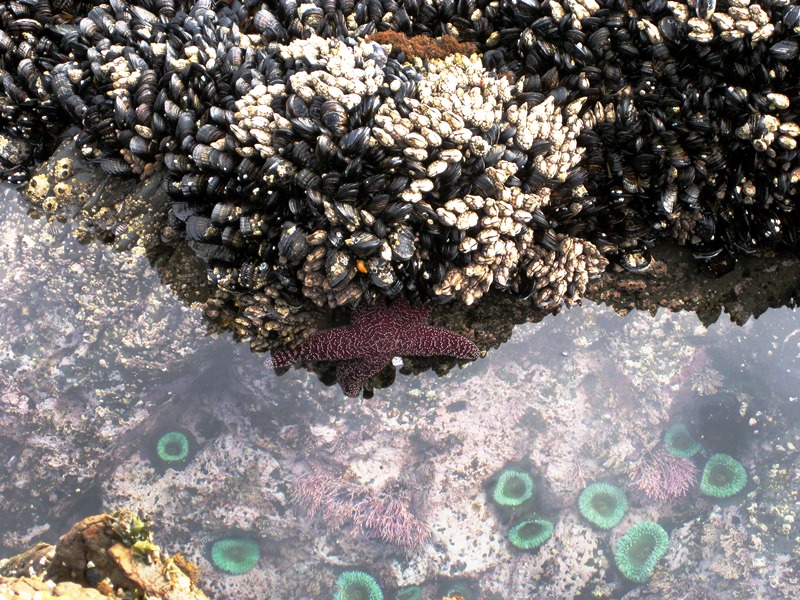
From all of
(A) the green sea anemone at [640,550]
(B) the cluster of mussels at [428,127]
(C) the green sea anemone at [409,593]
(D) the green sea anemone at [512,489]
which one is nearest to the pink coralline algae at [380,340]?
(B) the cluster of mussels at [428,127]

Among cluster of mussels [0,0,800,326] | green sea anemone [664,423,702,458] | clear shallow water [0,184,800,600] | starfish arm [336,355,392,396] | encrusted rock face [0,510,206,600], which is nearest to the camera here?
encrusted rock face [0,510,206,600]

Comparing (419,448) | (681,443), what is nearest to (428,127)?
(419,448)

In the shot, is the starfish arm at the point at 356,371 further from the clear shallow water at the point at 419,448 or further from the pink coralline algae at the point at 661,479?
the pink coralline algae at the point at 661,479

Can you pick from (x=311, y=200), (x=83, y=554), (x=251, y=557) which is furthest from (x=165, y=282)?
(x=251, y=557)

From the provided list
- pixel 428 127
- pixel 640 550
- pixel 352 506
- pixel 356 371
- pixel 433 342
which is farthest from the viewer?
pixel 640 550

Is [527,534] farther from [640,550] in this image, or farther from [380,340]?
[380,340]

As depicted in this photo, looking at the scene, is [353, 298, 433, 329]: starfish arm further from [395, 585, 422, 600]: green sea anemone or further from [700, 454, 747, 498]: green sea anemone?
[700, 454, 747, 498]: green sea anemone

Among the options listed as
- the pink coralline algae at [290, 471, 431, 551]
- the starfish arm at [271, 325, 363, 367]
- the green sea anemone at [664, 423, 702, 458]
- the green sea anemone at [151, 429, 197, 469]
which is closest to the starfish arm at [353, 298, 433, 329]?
the starfish arm at [271, 325, 363, 367]
